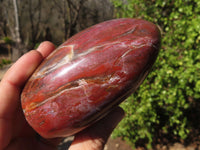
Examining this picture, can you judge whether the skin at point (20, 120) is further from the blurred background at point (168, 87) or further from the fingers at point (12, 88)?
the blurred background at point (168, 87)

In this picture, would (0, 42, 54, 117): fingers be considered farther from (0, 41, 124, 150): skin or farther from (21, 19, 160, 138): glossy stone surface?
(21, 19, 160, 138): glossy stone surface

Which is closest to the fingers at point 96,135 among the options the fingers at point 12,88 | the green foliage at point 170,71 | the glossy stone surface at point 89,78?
the glossy stone surface at point 89,78

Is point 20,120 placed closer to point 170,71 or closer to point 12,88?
point 12,88

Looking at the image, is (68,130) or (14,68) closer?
(68,130)

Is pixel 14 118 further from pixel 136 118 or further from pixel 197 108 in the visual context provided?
pixel 197 108

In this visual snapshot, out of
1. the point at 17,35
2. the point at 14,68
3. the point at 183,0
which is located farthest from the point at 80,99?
the point at 17,35

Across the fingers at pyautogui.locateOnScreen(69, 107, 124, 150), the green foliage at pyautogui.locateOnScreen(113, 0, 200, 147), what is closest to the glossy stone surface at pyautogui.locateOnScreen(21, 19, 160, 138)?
the fingers at pyautogui.locateOnScreen(69, 107, 124, 150)

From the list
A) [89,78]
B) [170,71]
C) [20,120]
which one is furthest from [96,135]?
[170,71]
